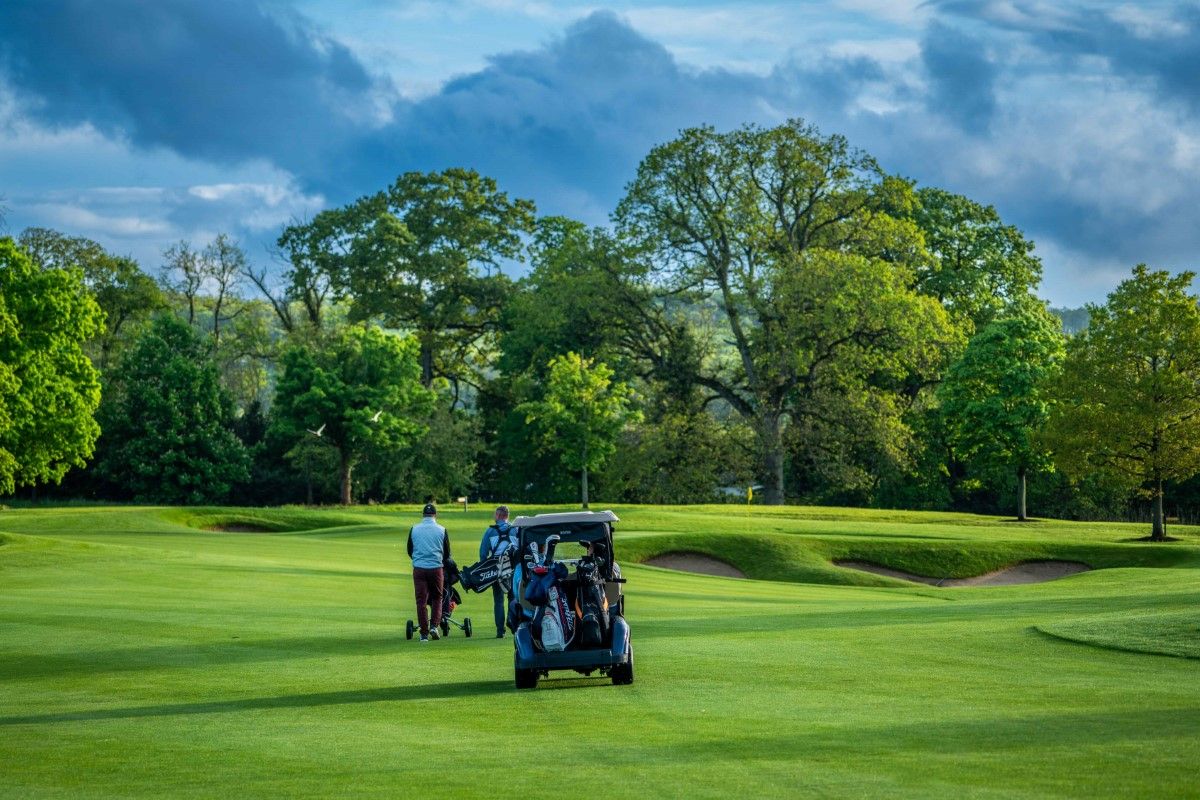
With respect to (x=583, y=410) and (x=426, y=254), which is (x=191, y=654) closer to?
(x=583, y=410)

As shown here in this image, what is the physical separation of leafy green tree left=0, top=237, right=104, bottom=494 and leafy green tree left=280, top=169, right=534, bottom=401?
24.2 meters

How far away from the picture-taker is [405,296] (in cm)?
9069

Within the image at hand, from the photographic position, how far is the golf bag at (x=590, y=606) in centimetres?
1598

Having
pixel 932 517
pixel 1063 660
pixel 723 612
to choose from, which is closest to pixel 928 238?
pixel 932 517

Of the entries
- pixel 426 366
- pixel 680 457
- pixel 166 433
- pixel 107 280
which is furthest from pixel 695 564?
pixel 107 280

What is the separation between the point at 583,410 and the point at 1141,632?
163ft

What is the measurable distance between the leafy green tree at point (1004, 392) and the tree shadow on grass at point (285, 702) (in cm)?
5470

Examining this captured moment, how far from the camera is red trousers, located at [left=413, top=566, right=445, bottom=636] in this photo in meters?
21.3

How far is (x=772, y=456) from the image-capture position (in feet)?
236

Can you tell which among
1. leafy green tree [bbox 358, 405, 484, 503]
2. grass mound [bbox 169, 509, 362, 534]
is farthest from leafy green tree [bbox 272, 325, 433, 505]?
grass mound [bbox 169, 509, 362, 534]

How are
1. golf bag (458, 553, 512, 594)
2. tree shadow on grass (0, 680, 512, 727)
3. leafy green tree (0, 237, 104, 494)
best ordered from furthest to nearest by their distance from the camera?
leafy green tree (0, 237, 104, 494), golf bag (458, 553, 512, 594), tree shadow on grass (0, 680, 512, 727)

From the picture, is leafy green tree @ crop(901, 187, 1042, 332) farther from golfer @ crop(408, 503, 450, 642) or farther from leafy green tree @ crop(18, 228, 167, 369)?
golfer @ crop(408, 503, 450, 642)

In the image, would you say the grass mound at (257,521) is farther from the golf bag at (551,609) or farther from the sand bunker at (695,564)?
the golf bag at (551,609)

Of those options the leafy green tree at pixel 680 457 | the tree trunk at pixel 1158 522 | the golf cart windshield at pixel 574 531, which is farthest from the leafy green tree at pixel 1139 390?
the golf cart windshield at pixel 574 531
